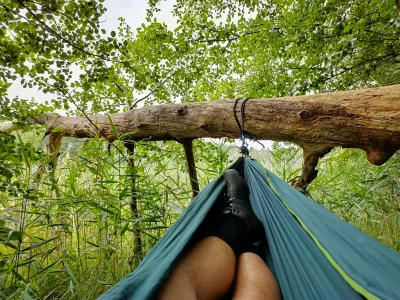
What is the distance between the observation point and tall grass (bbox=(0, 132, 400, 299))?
89 centimetres

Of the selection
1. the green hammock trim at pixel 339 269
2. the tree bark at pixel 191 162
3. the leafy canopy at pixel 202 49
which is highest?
the leafy canopy at pixel 202 49

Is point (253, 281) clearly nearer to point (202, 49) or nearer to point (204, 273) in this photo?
point (204, 273)

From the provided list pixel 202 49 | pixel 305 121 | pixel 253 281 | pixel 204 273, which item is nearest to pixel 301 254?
pixel 253 281

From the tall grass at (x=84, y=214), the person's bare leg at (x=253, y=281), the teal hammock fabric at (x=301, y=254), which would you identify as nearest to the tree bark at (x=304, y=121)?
the tall grass at (x=84, y=214)

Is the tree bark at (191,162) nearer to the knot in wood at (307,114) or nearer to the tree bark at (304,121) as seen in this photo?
the tree bark at (304,121)

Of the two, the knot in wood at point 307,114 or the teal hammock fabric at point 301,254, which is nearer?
the teal hammock fabric at point 301,254

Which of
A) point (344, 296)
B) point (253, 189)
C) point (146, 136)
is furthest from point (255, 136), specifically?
point (344, 296)

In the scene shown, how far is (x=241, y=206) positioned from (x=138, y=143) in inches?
33.4

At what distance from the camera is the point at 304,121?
1104mm

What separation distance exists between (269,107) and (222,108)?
10.1 inches

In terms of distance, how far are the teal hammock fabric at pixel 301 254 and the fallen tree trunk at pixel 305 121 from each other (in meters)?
0.36

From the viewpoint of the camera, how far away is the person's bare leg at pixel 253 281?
606 mm

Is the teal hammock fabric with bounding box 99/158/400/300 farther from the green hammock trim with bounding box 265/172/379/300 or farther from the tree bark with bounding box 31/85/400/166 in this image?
the tree bark with bounding box 31/85/400/166

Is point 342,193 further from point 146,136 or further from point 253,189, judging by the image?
point 146,136
